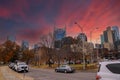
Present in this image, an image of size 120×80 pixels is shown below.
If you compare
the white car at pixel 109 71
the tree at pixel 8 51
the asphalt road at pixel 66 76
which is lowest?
the asphalt road at pixel 66 76

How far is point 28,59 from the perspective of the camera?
129875 millimetres

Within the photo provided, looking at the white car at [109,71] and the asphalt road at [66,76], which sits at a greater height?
the white car at [109,71]

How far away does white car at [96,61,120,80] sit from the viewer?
896 centimetres

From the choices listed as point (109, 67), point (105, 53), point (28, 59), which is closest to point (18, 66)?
point (109, 67)

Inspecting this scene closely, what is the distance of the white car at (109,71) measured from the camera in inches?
353

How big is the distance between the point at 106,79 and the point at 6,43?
113 metres

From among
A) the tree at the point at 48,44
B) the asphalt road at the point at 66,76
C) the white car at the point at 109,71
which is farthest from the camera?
the tree at the point at 48,44

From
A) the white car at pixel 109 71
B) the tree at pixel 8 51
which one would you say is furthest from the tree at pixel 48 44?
the white car at pixel 109 71

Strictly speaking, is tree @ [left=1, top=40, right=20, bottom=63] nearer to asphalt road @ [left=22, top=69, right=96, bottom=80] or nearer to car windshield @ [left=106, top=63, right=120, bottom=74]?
asphalt road @ [left=22, top=69, right=96, bottom=80]

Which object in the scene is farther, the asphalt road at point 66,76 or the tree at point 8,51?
the tree at point 8,51

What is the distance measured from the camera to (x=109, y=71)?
9.39m

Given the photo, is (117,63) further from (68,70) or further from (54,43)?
(54,43)

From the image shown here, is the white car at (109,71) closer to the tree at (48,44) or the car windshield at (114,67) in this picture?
the car windshield at (114,67)

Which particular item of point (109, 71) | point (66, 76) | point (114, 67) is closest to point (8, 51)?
point (66, 76)
